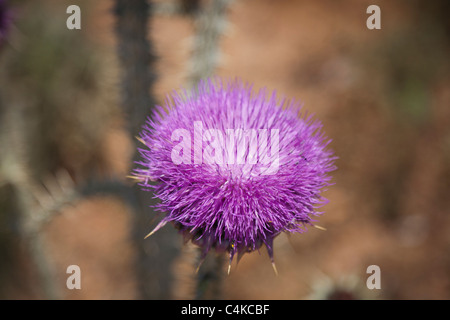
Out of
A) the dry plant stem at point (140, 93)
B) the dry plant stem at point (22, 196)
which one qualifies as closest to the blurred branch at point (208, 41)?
the dry plant stem at point (140, 93)

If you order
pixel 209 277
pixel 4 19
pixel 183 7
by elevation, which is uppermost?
pixel 183 7

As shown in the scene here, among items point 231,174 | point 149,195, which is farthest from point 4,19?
point 231,174

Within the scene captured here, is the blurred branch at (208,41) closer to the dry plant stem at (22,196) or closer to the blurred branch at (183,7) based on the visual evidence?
the blurred branch at (183,7)

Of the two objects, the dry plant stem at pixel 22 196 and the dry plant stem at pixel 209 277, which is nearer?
the dry plant stem at pixel 209 277

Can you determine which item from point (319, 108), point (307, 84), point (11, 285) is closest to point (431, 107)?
point (319, 108)

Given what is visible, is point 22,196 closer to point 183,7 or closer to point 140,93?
point 140,93

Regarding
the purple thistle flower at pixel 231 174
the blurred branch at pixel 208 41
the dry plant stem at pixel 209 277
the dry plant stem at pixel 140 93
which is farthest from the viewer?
the blurred branch at pixel 208 41

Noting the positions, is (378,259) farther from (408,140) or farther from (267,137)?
(267,137)
